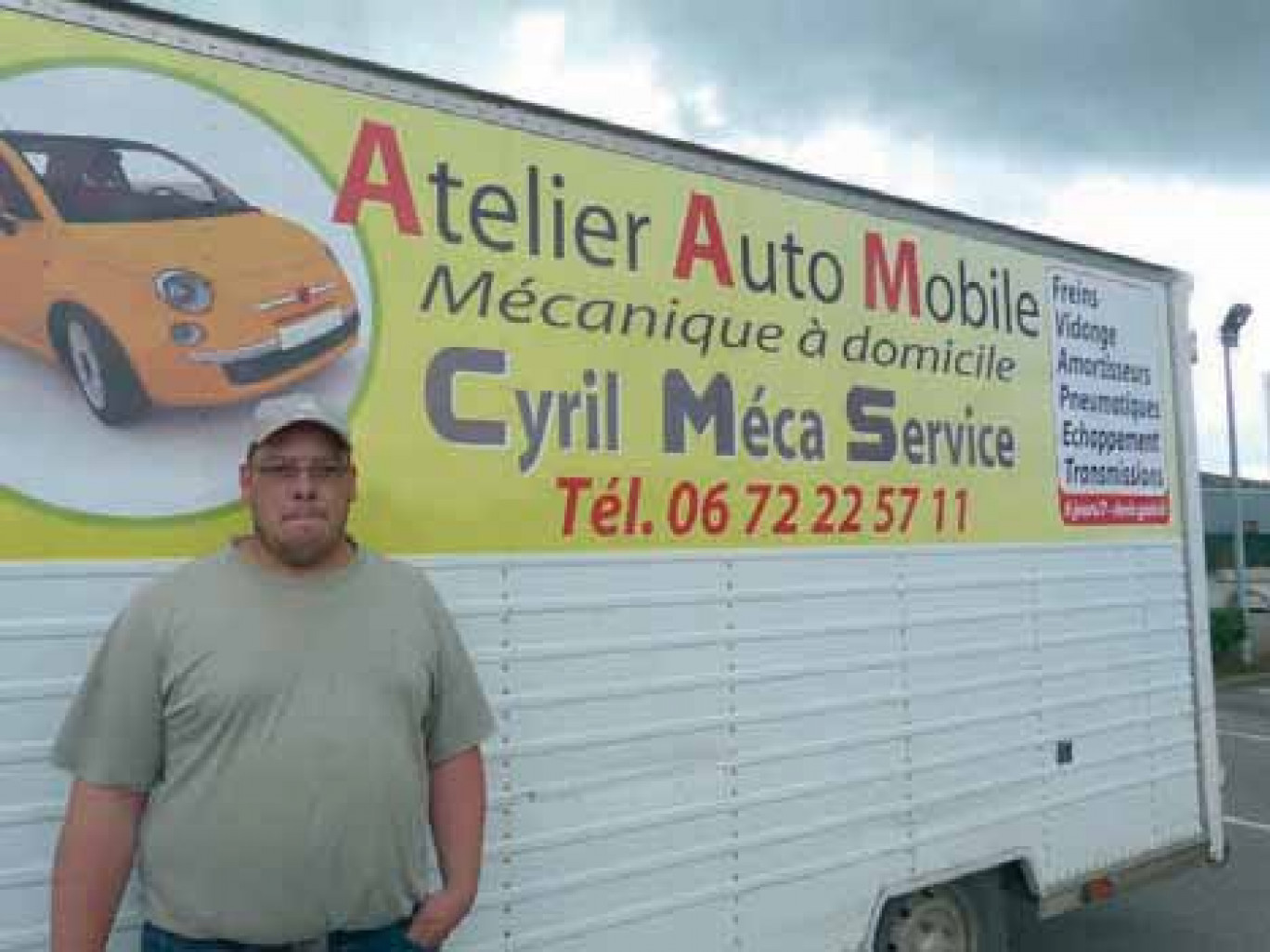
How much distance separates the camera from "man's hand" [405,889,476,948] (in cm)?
268

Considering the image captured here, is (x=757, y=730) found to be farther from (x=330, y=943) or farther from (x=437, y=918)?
(x=330, y=943)

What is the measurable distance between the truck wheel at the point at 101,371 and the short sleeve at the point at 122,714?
45 cm

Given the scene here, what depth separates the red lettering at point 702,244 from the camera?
3676 millimetres

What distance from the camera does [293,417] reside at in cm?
259

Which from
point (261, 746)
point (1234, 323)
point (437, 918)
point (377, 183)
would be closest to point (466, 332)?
point (377, 183)

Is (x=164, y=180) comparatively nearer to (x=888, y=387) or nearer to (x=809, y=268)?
(x=809, y=268)

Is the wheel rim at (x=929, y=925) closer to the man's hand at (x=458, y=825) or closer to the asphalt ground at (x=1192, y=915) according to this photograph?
the asphalt ground at (x=1192, y=915)

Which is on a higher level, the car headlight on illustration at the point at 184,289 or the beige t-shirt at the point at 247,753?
the car headlight on illustration at the point at 184,289

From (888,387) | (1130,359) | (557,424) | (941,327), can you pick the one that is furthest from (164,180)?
(1130,359)

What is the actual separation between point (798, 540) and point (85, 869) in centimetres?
218

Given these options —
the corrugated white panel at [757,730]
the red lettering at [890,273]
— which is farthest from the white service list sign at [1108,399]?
the red lettering at [890,273]

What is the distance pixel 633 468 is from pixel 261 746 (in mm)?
1389

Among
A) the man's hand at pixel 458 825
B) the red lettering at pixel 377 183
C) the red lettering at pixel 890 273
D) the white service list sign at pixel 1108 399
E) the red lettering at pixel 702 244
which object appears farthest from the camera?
the white service list sign at pixel 1108 399

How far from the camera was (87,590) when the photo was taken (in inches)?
103
